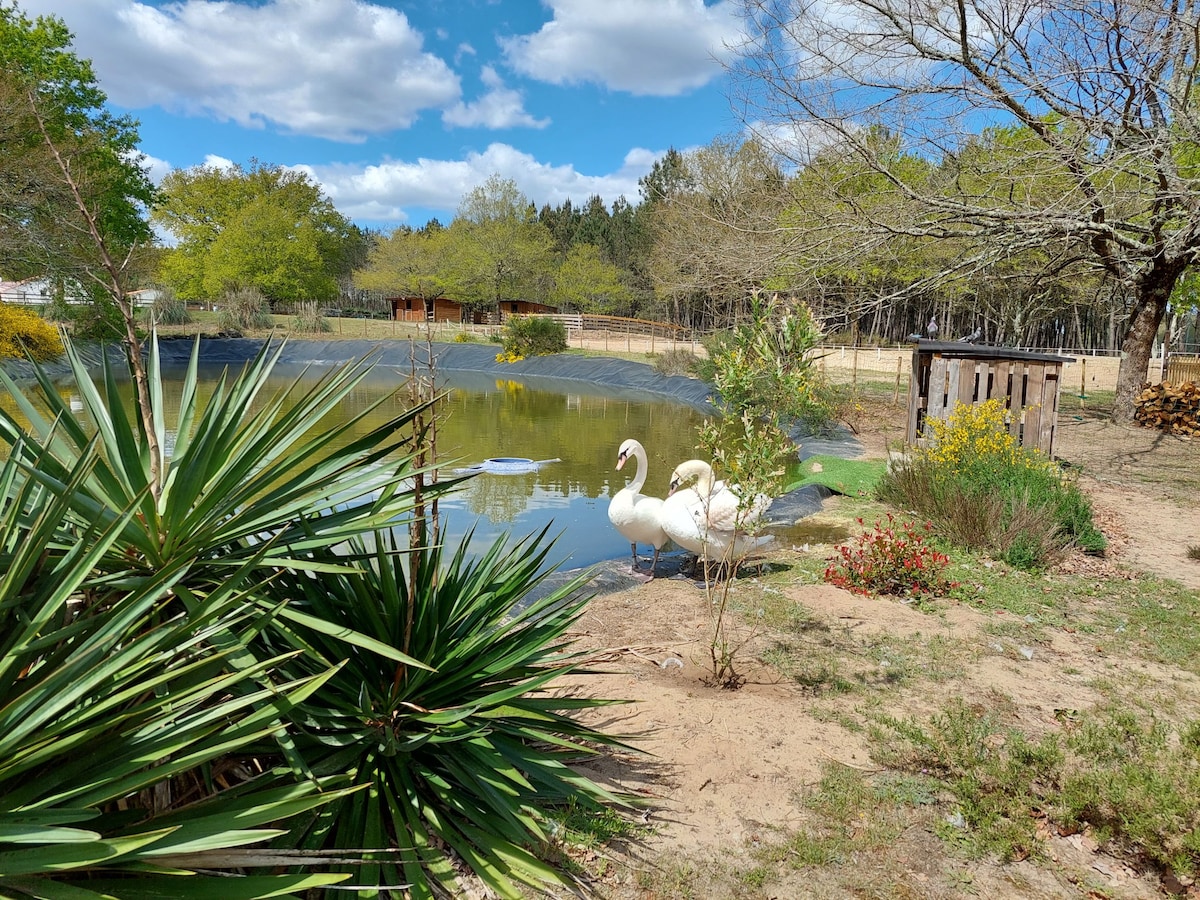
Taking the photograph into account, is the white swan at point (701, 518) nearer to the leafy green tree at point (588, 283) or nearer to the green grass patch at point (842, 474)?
the green grass patch at point (842, 474)

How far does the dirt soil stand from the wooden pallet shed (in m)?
2.71

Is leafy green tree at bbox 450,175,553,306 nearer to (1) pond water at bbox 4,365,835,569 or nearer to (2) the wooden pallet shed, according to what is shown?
(1) pond water at bbox 4,365,835,569

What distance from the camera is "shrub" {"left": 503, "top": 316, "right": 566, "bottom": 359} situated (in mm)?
35656

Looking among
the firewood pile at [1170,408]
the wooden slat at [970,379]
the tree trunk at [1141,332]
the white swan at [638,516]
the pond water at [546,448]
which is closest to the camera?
the white swan at [638,516]

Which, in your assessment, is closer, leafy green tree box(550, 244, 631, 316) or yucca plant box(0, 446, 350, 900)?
yucca plant box(0, 446, 350, 900)

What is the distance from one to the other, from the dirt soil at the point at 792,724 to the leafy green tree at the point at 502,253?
4601 centimetres

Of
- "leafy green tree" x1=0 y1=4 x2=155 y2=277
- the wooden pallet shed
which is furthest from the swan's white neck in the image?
"leafy green tree" x1=0 y1=4 x2=155 y2=277

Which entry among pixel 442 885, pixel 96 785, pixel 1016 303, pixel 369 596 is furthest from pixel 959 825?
pixel 1016 303

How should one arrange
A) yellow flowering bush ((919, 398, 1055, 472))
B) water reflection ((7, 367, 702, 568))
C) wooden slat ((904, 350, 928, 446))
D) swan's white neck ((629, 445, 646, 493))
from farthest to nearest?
wooden slat ((904, 350, 928, 446)) < water reflection ((7, 367, 702, 568)) < yellow flowering bush ((919, 398, 1055, 472)) < swan's white neck ((629, 445, 646, 493))

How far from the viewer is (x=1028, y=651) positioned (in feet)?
15.5

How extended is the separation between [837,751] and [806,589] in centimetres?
257

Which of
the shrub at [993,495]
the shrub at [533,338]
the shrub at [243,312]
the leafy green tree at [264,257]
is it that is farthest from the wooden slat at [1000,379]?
the leafy green tree at [264,257]

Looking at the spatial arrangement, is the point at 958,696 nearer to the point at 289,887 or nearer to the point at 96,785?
the point at 289,887

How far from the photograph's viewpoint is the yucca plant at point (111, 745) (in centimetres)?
154
